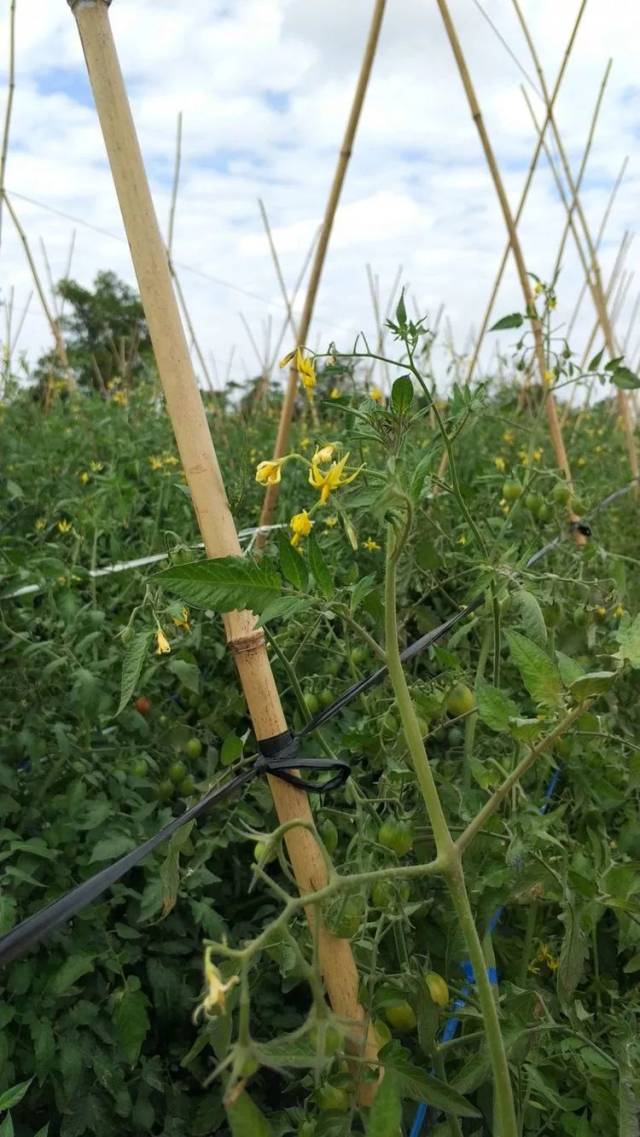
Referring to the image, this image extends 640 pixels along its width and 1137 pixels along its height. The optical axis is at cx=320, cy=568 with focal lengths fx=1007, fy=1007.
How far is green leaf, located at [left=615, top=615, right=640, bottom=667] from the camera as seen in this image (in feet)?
2.65

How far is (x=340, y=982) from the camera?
105 centimetres

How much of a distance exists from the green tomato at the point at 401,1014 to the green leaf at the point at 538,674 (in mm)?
383

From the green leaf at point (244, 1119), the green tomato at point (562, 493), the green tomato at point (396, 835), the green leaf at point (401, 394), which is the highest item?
the green leaf at point (401, 394)

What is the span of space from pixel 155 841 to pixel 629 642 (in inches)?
19.2

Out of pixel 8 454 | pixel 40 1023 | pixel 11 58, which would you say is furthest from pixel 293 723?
pixel 11 58

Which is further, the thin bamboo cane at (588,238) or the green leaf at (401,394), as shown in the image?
the thin bamboo cane at (588,238)

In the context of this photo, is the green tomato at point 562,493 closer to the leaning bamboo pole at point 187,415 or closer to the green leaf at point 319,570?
the leaning bamboo pole at point 187,415

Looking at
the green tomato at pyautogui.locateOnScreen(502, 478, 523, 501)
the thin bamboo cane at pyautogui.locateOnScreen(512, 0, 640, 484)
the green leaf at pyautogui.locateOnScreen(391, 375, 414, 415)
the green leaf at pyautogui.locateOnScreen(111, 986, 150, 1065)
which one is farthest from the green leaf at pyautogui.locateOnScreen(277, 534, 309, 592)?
the thin bamboo cane at pyautogui.locateOnScreen(512, 0, 640, 484)

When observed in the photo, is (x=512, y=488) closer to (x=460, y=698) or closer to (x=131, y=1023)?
(x=460, y=698)

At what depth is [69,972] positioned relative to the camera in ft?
4.41

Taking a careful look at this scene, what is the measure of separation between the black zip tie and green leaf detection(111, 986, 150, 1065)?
1.19ft

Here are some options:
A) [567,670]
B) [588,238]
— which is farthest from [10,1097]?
[588,238]

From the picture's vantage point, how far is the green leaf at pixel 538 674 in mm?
843

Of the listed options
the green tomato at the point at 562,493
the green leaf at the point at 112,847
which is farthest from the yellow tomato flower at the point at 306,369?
the green leaf at the point at 112,847
